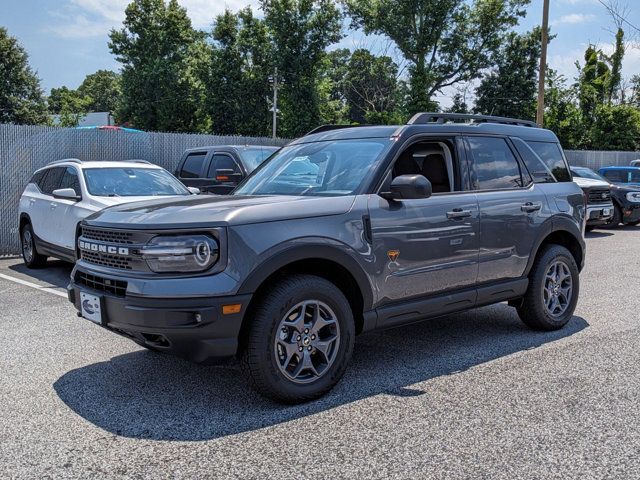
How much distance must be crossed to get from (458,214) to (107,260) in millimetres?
2652

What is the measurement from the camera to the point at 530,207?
570cm

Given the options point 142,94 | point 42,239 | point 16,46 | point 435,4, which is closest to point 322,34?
point 435,4

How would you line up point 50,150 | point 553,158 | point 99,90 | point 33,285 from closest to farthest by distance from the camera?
point 553,158, point 33,285, point 50,150, point 99,90

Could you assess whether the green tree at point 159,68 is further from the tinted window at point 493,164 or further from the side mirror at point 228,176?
the tinted window at point 493,164

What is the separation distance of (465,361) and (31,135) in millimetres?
10394

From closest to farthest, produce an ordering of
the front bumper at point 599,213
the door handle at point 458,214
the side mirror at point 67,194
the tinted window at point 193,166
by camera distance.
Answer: the door handle at point 458,214 → the side mirror at point 67,194 → the tinted window at point 193,166 → the front bumper at point 599,213

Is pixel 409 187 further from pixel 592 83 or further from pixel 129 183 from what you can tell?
pixel 592 83

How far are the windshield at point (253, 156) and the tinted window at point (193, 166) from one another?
1.12m

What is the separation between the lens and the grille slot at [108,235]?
4.06 metres

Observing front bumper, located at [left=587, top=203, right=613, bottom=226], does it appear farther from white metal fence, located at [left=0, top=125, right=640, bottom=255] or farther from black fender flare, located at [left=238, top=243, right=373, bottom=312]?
black fender flare, located at [left=238, top=243, right=373, bottom=312]

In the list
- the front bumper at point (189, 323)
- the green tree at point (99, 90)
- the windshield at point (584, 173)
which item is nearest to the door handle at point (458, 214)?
the front bumper at point (189, 323)

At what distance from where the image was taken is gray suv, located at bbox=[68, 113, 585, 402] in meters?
3.83

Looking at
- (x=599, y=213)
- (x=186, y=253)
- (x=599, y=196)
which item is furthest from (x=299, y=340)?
(x=599, y=196)

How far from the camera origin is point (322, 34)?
38.6 meters
